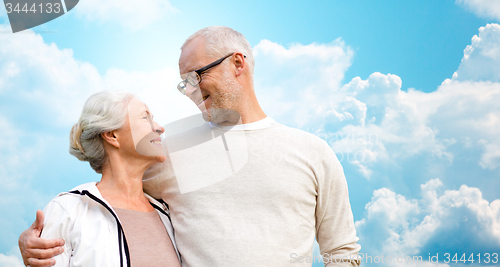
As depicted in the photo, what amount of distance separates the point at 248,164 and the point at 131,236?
2.27 feet

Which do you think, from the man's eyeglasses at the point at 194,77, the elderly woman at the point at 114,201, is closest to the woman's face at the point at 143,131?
the elderly woman at the point at 114,201

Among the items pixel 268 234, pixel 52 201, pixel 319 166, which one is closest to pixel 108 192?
pixel 52 201

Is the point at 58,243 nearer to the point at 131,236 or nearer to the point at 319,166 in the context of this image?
the point at 131,236

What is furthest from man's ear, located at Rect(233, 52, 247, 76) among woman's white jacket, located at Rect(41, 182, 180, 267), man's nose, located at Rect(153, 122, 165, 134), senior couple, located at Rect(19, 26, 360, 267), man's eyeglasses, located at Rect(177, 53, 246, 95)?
woman's white jacket, located at Rect(41, 182, 180, 267)

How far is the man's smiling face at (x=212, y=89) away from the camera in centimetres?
196

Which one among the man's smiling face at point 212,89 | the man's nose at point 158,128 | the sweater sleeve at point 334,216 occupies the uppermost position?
the man's smiling face at point 212,89

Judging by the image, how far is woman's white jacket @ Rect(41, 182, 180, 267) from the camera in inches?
57.6

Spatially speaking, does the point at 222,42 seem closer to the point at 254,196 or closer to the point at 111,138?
the point at 111,138

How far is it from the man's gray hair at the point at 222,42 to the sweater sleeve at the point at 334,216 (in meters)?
0.81

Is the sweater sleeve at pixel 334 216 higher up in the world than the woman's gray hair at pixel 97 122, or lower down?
lower down

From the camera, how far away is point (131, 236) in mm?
1609

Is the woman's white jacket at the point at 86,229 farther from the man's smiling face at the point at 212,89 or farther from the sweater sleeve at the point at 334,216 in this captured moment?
the sweater sleeve at the point at 334,216

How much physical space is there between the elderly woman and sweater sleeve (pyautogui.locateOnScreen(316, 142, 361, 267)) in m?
0.86

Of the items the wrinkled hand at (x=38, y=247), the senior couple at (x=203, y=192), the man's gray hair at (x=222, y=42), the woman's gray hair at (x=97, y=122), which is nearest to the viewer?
the wrinkled hand at (x=38, y=247)
